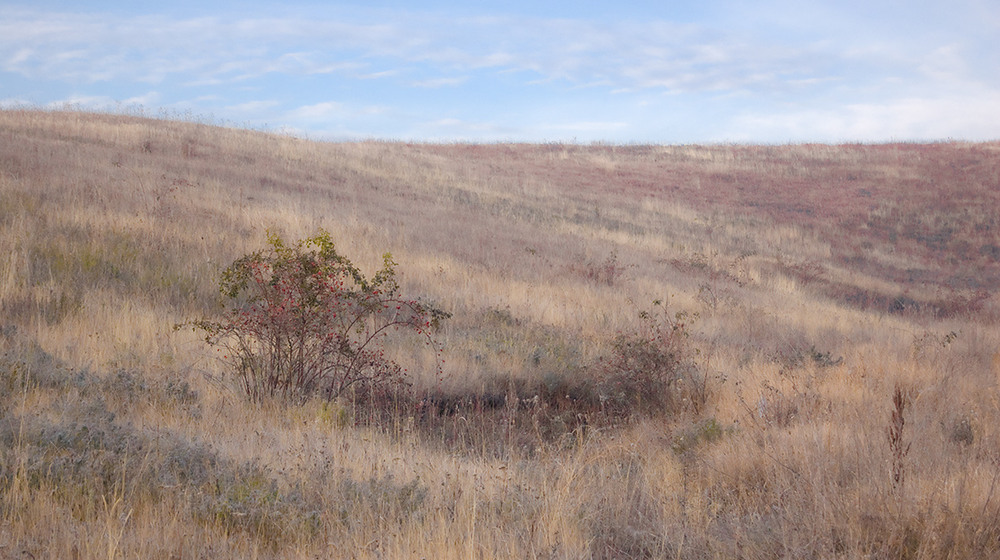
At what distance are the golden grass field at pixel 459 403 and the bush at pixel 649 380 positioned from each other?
0.18 meters

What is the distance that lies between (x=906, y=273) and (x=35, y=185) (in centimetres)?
2633

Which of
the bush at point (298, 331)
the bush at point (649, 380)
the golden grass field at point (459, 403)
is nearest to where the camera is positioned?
the golden grass field at point (459, 403)

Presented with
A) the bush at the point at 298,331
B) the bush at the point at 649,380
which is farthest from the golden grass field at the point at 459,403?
the bush at the point at 298,331

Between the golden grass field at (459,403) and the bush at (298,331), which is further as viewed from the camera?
the bush at (298,331)

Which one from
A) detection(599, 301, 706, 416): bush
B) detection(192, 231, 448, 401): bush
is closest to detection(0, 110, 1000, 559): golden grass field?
detection(599, 301, 706, 416): bush

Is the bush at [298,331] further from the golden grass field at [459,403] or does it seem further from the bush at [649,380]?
the bush at [649,380]

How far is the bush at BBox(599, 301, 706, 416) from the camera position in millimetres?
7227

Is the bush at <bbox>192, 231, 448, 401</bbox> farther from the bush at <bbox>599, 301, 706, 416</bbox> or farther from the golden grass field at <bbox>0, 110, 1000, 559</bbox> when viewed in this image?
the bush at <bbox>599, 301, 706, 416</bbox>

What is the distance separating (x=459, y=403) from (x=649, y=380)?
228 centimetres

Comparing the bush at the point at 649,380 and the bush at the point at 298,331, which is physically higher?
the bush at the point at 298,331

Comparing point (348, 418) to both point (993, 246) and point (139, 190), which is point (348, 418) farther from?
point (993, 246)

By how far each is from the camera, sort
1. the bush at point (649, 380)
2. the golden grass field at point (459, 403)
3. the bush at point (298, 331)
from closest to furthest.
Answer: the golden grass field at point (459, 403) < the bush at point (298, 331) < the bush at point (649, 380)

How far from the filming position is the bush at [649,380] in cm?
723

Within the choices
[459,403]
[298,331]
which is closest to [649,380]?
[459,403]
